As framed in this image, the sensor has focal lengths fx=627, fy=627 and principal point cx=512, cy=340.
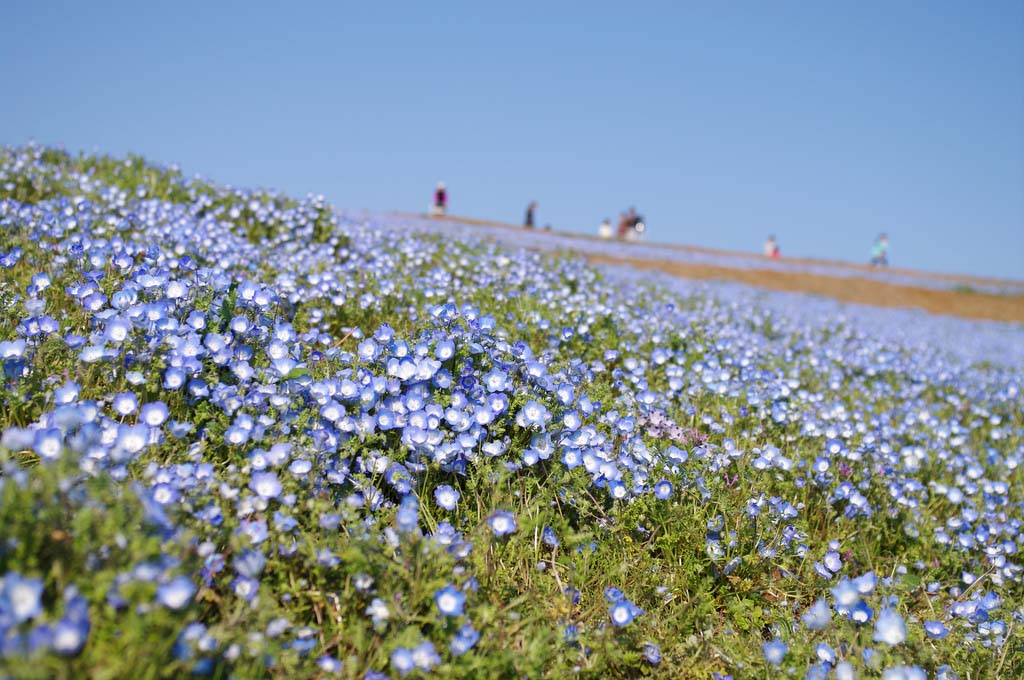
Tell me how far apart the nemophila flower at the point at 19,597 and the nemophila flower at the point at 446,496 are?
1427mm

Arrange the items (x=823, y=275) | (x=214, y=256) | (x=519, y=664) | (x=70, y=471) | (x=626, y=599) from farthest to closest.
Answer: (x=823, y=275), (x=214, y=256), (x=626, y=599), (x=519, y=664), (x=70, y=471)

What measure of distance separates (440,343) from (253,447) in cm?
106

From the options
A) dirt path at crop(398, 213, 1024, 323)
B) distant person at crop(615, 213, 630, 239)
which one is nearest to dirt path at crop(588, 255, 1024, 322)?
dirt path at crop(398, 213, 1024, 323)

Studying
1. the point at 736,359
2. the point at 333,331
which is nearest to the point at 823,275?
the point at 736,359

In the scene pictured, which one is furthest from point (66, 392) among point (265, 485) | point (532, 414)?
point (532, 414)

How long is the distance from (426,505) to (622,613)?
0.96 m

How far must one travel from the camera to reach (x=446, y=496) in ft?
8.89

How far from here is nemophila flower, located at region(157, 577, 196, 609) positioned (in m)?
1.72

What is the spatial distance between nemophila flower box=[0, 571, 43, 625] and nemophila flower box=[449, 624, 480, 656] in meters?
1.15

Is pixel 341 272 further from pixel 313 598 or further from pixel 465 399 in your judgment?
pixel 313 598

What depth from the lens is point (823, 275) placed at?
28219 mm

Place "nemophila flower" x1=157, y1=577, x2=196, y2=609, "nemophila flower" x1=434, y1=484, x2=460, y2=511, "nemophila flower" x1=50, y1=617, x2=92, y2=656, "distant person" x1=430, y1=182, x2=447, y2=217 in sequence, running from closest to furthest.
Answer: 1. "nemophila flower" x1=50, y1=617, x2=92, y2=656
2. "nemophila flower" x1=157, y1=577, x2=196, y2=609
3. "nemophila flower" x1=434, y1=484, x2=460, y2=511
4. "distant person" x1=430, y1=182, x2=447, y2=217

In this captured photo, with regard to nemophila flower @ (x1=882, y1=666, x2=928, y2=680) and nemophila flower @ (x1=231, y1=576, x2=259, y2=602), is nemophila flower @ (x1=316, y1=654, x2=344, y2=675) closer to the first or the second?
nemophila flower @ (x1=231, y1=576, x2=259, y2=602)

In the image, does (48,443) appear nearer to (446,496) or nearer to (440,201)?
(446,496)
